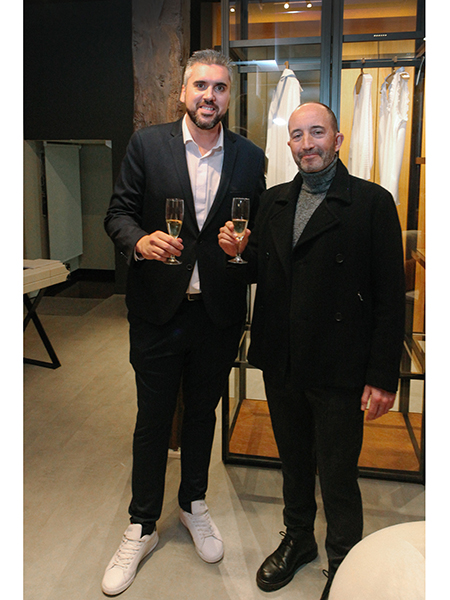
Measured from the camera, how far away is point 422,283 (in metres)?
2.95

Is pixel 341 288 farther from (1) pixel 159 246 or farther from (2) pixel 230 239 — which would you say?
(1) pixel 159 246

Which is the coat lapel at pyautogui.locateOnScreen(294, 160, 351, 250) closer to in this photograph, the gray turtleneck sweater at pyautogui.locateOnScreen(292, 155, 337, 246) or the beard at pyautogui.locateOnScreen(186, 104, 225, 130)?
the gray turtleneck sweater at pyautogui.locateOnScreen(292, 155, 337, 246)

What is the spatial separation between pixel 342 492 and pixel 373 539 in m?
1.37

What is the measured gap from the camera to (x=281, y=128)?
319cm

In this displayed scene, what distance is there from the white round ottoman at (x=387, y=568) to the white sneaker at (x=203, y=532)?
179 centimetres

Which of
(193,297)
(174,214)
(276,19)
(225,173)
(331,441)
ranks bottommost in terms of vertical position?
(331,441)

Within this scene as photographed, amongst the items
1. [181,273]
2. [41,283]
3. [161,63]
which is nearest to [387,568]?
[181,273]

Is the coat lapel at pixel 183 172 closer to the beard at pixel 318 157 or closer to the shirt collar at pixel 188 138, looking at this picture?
the shirt collar at pixel 188 138

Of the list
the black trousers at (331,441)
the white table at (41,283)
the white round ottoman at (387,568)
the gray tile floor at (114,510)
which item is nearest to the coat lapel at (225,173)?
the black trousers at (331,441)

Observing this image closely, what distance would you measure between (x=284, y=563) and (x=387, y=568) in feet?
5.75

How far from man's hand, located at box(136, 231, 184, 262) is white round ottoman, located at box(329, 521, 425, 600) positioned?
130cm

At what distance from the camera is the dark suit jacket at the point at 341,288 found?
1.76 meters

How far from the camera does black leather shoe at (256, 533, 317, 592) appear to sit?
2.11 metres

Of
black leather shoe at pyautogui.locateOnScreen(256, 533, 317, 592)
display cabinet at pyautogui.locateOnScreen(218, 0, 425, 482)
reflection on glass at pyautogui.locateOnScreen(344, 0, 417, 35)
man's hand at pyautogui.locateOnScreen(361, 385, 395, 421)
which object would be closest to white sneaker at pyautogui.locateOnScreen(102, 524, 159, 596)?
black leather shoe at pyautogui.locateOnScreen(256, 533, 317, 592)
